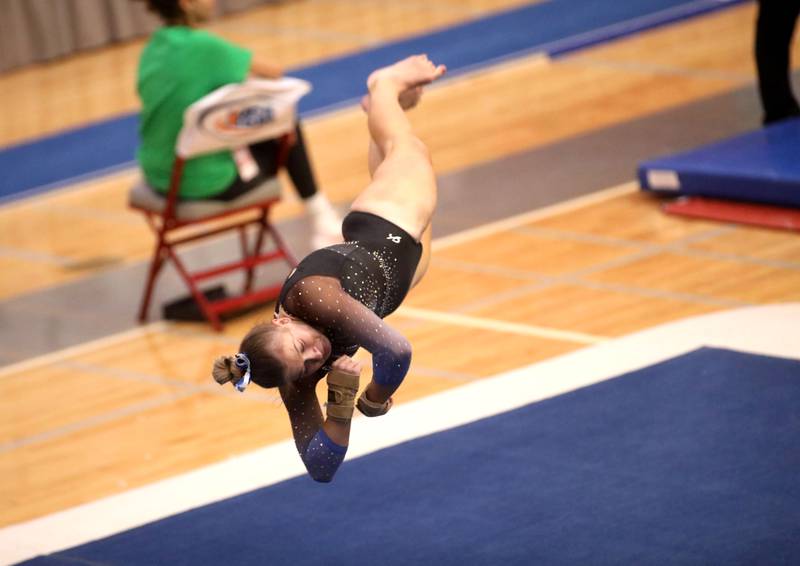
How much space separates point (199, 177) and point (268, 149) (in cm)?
35

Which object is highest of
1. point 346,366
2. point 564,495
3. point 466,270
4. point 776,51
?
point 346,366

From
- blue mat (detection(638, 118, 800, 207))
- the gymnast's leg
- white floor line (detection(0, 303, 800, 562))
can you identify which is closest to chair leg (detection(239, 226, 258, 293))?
white floor line (detection(0, 303, 800, 562))

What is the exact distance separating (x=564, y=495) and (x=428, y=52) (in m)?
5.90

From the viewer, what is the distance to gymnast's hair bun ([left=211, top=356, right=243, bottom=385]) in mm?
3143

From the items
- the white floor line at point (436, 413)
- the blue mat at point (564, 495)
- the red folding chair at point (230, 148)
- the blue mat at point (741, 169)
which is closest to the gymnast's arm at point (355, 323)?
the blue mat at point (564, 495)

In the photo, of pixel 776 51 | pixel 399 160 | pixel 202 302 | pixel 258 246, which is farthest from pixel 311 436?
pixel 776 51

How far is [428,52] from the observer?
9391 mm

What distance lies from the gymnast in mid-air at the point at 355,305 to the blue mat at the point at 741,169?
232 centimetres

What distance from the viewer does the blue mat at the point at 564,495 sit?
3.59 meters

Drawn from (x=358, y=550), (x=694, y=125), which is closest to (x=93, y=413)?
(x=358, y=550)

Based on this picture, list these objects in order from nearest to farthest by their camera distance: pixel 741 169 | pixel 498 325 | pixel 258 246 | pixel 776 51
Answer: pixel 498 325 < pixel 258 246 < pixel 741 169 < pixel 776 51

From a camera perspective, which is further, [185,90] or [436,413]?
[185,90]

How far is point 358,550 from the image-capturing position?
3.73m

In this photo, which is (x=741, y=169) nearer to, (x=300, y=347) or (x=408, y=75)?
(x=408, y=75)
